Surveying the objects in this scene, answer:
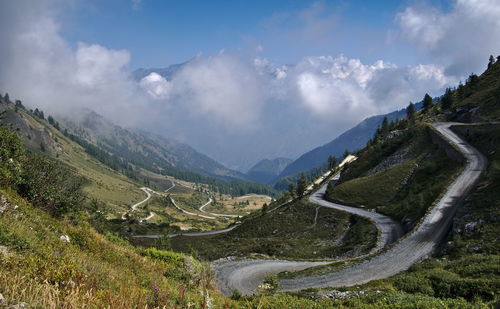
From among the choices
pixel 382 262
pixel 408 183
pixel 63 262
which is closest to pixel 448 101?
pixel 408 183

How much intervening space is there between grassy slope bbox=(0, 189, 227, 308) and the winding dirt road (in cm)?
1637

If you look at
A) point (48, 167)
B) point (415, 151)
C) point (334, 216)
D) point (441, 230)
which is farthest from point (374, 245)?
point (415, 151)

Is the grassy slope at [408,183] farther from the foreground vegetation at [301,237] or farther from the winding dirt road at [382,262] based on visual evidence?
the foreground vegetation at [301,237]

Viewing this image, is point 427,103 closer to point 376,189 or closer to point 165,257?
point 376,189

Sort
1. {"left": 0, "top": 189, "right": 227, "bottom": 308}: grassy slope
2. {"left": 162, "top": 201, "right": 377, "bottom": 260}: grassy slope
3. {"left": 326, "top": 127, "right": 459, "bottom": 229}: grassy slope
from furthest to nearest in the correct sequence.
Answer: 1. {"left": 326, "top": 127, "right": 459, "bottom": 229}: grassy slope
2. {"left": 162, "top": 201, "right": 377, "bottom": 260}: grassy slope
3. {"left": 0, "top": 189, "right": 227, "bottom": 308}: grassy slope

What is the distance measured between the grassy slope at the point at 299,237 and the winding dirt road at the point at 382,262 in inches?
177

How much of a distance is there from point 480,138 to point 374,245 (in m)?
51.7

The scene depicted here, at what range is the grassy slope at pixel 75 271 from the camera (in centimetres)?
571

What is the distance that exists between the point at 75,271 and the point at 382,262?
34.6m

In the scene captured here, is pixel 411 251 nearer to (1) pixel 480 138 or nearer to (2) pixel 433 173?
(2) pixel 433 173

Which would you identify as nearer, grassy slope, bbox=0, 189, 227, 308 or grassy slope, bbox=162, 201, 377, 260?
grassy slope, bbox=0, 189, 227, 308

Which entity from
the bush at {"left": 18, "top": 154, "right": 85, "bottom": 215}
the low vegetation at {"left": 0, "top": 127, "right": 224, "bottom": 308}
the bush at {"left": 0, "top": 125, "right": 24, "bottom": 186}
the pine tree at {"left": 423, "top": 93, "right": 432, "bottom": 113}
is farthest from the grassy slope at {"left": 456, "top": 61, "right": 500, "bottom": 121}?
the bush at {"left": 0, "top": 125, "right": 24, "bottom": 186}

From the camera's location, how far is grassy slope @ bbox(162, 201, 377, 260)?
52750 millimetres

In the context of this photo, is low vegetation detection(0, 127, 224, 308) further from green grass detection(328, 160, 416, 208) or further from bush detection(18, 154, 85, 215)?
green grass detection(328, 160, 416, 208)
